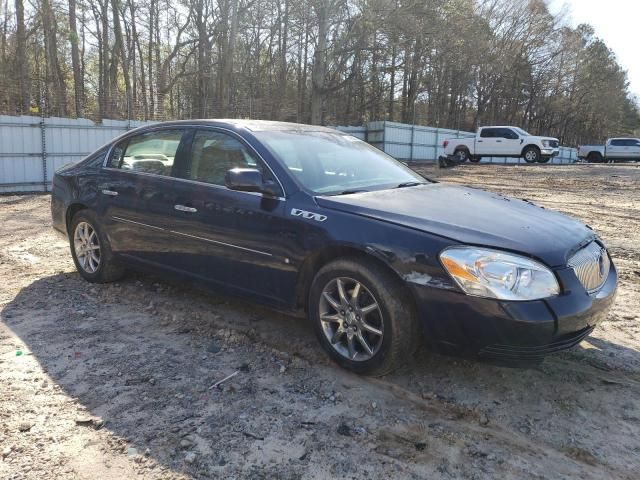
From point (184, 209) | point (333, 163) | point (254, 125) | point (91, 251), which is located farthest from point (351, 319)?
point (91, 251)

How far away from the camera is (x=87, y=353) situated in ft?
11.8

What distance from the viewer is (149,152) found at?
15.3ft

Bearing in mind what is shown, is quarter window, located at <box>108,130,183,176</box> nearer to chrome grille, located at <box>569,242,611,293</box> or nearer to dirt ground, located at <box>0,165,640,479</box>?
dirt ground, located at <box>0,165,640,479</box>

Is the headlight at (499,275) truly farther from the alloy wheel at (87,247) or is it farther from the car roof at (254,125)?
the alloy wheel at (87,247)

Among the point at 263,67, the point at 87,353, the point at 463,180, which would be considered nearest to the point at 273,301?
the point at 87,353

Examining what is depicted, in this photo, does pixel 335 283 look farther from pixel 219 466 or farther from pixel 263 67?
pixel 263 67

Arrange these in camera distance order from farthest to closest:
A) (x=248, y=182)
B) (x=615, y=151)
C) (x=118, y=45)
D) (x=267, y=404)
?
(x=615, y=151) < (x=118, y=45) < (x=248, y=182) < (x=267, y=404)

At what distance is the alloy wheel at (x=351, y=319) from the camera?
3154mm

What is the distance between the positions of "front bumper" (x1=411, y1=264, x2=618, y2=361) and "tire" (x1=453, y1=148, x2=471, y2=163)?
2492 cm

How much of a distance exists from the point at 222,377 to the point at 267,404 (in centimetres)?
45

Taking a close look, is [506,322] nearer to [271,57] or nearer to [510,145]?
[510,145]

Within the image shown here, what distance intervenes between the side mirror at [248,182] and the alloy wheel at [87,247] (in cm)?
213

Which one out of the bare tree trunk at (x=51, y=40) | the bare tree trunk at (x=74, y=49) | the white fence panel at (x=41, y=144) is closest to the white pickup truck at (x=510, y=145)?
the white fence panel at (x=41, y=144)

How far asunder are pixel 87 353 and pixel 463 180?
51.1 feet
